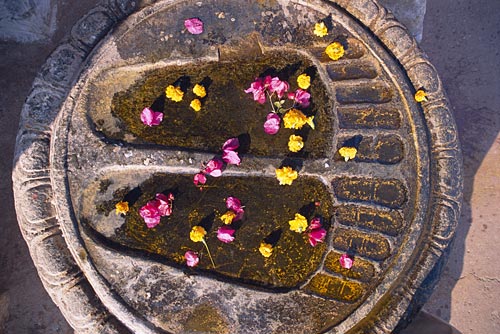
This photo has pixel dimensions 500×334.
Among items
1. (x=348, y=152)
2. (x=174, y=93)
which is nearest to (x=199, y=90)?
(x=174, y=93)

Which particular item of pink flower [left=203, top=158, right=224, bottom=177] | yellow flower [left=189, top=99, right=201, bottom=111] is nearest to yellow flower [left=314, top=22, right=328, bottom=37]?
yellow flower [left=189, top=99, right=201, bottom=111]

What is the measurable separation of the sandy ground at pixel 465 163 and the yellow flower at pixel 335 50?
206 centimetres

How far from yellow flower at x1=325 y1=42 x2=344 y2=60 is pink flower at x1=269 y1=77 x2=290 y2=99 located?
21.1 inches

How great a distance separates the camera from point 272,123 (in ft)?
14.3

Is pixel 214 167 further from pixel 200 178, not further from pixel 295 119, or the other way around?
pixel 295 119

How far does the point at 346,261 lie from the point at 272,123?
4.96ft

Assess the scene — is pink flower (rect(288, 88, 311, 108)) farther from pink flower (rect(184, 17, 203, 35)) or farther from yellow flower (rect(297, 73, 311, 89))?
pink flower (rect(184, 17, 203, 35))

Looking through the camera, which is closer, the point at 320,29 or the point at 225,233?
the point at 225,233

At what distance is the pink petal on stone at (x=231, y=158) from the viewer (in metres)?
4.25

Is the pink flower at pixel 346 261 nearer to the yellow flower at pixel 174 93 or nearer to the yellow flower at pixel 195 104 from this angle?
the yellow flower at pixel 195 104

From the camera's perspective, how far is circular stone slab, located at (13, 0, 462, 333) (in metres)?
4.25

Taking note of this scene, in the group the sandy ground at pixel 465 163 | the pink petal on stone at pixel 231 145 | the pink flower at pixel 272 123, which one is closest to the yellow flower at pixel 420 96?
the pink flower at pixel 272 123

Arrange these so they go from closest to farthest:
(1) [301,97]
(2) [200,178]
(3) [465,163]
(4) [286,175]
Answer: (4) [286,175] → (2) [200,178] → (1) [301,97] → (3) [465,163]

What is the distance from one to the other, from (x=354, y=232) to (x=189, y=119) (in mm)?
1983
